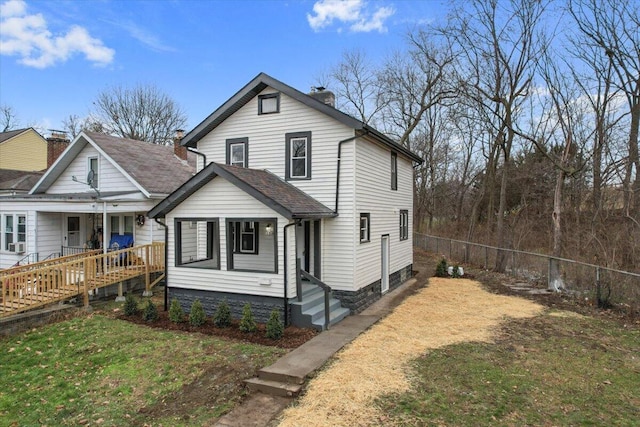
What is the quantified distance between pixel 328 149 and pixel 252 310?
194 inches

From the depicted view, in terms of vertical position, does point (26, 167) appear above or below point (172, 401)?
above

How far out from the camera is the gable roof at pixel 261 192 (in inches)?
370

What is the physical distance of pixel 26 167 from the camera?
3158 centimetres

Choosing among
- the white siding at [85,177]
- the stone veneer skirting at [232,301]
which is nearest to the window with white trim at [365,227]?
the stone veneer skirting at [232,301]

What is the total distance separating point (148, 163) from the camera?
17.0 m

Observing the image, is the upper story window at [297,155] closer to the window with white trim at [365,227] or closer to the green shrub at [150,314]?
the window with white trim at [365,227]

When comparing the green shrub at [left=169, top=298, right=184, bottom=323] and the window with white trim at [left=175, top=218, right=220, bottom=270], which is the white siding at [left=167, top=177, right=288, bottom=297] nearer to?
the window with white trim at [left=175, top=218, right=220, bottom=270]

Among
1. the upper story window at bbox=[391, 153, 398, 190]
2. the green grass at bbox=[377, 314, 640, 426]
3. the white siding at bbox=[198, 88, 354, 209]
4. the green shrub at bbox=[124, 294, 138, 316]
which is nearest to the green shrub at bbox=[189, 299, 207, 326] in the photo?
the green shrub at bbox=[124, 294, 138, 316]

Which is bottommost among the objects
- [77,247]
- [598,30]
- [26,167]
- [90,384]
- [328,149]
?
[90,384]

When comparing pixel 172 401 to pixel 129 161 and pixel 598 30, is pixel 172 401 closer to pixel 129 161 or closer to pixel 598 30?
pixel 129 161

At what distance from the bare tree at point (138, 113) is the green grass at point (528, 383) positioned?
39.3m

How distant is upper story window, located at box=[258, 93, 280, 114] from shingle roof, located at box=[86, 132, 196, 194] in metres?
5.73

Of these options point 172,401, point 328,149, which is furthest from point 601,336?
point 172,401

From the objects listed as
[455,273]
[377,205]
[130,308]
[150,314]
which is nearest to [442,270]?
[455,273]
